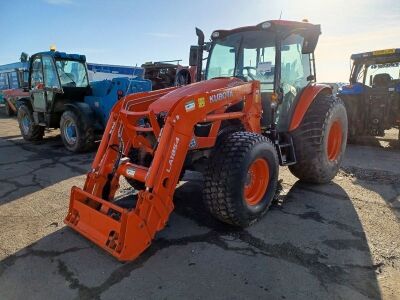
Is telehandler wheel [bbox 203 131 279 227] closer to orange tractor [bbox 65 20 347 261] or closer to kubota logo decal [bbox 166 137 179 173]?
orange tractor [bbox 65 20 347 261]

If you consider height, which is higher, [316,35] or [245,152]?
[316,35]

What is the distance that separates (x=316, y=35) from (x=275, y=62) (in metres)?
0.69

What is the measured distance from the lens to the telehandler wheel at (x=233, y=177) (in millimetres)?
3252

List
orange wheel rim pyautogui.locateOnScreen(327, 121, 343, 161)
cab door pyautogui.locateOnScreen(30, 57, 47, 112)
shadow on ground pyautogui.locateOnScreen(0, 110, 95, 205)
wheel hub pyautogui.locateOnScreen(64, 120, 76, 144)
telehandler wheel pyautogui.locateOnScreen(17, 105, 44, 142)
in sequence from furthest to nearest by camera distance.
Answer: telehandler wheel pyautogui.locateOnScreen(17, 105, 44, 142) → cab door pyautogui.locateOnScreen(30, 57, 47, 112) → wheel hub pyautogui.locateOnScreen(64, 120, 76, 144) → orange wheel rim pyautogui.locateOnScreen(327, 121, 343, 161) → shadow on ground pyautogui.locateOnScreen(0, 110, 95, 205)

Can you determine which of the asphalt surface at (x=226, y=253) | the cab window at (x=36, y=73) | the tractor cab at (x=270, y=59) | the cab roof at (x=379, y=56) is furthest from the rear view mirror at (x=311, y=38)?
the cab window at (x=36, y=73)

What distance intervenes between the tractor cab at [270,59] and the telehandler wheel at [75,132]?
141 inches

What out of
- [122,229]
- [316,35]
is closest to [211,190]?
[122,229]

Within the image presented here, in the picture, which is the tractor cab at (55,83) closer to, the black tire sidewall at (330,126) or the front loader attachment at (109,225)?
the front loader attachment at (109,225)

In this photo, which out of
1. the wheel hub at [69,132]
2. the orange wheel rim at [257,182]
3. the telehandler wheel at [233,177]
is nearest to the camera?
the telehandler wheel at [233,177]

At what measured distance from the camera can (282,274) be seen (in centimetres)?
278

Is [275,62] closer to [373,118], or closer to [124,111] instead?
[124,111]

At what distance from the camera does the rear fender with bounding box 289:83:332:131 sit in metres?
4.42

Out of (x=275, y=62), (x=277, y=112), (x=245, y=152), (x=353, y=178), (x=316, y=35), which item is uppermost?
(x=316, y=35)

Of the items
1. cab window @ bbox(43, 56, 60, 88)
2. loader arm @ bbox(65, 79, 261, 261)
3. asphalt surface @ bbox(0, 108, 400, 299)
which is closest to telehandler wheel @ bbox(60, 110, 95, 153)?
cab window @ bbox(43, 56, 60, 88)
